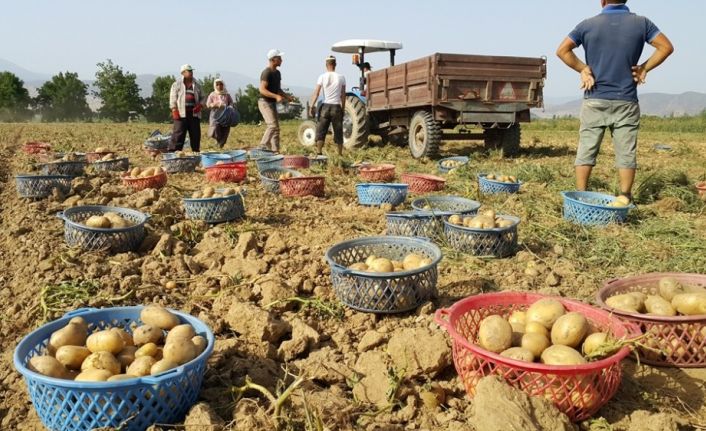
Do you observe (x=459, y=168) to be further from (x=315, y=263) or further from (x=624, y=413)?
(x=624, y=413)

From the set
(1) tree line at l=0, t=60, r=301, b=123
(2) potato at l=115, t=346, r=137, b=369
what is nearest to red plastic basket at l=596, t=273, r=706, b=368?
(2) potato at l=115, t=346, r=137, b=369

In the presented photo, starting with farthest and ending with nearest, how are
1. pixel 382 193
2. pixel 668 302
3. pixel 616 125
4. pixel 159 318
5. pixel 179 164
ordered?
1. pixel 179 164
2. pixel 382 193
3. pixel 616 125
4. pixel 668 302
5. pixel 159 318

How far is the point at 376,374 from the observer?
94.7 inches

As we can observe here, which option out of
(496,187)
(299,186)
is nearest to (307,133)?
(299,186)

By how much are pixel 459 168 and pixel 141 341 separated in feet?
21.4

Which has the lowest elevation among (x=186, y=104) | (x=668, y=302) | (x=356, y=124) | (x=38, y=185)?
(x=668, y=302)

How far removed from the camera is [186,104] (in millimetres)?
9422

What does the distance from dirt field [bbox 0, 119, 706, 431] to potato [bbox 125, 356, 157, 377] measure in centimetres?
31

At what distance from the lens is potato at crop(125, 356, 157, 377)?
2072mm

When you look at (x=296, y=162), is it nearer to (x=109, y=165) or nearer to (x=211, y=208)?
(x=109, y=165)

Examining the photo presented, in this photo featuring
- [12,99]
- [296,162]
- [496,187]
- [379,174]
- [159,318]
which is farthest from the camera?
[12,99]

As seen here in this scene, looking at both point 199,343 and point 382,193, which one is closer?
point 199,343

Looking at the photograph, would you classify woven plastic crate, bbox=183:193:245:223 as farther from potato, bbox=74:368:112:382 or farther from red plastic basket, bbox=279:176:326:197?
potato, bbox=74:368:112:382

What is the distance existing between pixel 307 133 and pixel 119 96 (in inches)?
1258
